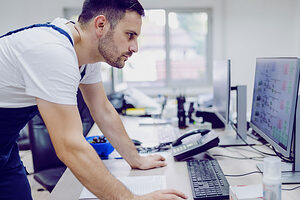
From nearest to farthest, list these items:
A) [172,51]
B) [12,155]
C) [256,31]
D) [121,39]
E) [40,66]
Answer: [40,66]
[121,39]
[12,155]
[256,31]
[172,51]

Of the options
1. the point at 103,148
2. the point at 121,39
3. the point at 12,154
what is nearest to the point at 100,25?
the point at 121,39

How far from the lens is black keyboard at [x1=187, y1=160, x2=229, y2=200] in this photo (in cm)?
91

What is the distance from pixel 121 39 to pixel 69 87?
0.37 meters

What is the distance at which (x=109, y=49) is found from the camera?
1152 millimetres

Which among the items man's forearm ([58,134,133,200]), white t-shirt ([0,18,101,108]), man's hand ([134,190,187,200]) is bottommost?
man's hand ([134,190,187,200])

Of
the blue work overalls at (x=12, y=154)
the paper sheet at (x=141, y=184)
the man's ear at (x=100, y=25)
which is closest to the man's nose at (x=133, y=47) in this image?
the man's ear at (x=100, y=25)

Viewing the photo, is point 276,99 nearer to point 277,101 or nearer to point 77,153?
point 277,101

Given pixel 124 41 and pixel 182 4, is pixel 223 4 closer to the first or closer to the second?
pixel 182 4

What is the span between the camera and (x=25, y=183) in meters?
1.30

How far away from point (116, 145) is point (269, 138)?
2.15 feet

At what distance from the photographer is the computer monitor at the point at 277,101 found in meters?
0.92

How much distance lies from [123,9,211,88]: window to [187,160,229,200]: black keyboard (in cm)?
352

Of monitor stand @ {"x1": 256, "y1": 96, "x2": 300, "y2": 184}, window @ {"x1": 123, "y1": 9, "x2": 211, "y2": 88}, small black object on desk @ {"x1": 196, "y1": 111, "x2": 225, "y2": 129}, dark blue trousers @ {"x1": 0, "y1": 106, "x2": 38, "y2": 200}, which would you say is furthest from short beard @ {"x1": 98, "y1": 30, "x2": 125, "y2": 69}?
window @ {"x1": 123, "y1": 9, "x2": 211, "y2": 88}

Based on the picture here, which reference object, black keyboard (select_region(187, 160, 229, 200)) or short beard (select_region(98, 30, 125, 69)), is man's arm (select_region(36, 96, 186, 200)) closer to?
black keyboard (select_region(187, 160, 229, 200))
